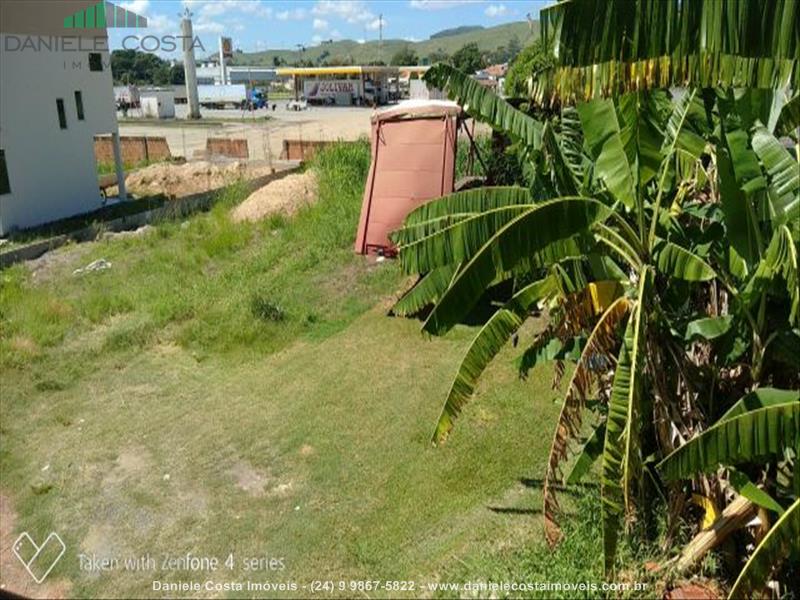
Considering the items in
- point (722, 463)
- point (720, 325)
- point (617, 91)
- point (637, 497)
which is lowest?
point (637, 497)

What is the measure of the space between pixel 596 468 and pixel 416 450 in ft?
5.73

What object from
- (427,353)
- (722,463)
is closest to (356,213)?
(427,353)

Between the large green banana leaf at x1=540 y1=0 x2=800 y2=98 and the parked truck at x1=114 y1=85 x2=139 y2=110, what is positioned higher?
the parked truck at x1=114 y1=85 x2=139 y2=110

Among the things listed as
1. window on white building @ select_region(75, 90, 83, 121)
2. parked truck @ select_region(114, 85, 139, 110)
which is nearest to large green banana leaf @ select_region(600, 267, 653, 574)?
window on white building @ select_region(75, 90, 83, 121)

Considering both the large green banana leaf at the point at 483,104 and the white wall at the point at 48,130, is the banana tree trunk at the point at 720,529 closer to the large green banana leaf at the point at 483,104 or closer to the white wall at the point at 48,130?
the large green banana leaf at the point at 483,104

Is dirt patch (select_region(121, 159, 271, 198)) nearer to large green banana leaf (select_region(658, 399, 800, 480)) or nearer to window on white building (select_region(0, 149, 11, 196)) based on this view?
window on white building (select_region(0, 149, 11, 196))

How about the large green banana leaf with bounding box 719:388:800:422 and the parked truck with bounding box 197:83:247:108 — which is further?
the parked truck with bounding box 197:83:247:108

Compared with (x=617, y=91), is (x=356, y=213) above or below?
below

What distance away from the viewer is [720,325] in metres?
4.33

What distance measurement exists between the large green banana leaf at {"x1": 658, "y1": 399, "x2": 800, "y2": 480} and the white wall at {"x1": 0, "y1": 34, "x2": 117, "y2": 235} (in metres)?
17.2

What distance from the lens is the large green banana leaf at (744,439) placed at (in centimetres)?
351

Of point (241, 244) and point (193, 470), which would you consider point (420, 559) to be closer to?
point (193, 470)

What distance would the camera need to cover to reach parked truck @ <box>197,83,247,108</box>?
221 feet

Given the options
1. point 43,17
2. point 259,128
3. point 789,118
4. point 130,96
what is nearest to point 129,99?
point 130,96
